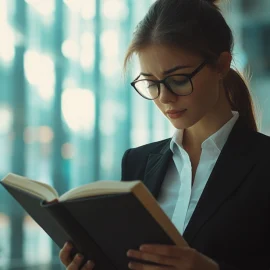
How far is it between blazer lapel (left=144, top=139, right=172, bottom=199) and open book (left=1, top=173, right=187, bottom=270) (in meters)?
0.25

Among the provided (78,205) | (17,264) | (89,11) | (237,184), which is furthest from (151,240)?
(89,11)

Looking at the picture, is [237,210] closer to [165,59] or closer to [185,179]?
[185,179]

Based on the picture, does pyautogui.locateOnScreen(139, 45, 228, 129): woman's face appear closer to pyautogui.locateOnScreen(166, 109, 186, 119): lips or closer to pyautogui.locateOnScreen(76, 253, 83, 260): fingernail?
pyautogui.locateOnScreen(166, 109, 186, 119): lips

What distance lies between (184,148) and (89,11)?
281 centimetres

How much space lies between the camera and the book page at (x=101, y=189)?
2.55 feet

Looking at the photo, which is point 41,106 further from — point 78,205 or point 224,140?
point 78,205

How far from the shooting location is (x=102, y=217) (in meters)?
0.89

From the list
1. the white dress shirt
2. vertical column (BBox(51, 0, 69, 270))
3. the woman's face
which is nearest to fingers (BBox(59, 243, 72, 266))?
the white dress shirt

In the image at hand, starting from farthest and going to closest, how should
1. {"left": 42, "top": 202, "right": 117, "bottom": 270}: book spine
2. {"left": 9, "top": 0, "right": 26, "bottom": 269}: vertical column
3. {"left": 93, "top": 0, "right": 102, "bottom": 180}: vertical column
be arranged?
1. {"left": 93, "top": 0, "right": 102, "bottom": 180}: vertical column
2. {"left": 9, "top": 0, "right": 26, "bottom": 269}: vertical column
3. {"left": 42, "top": 202, "right": 117, "bottom": 270}: book spine

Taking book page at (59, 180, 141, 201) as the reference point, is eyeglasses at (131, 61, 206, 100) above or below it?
above

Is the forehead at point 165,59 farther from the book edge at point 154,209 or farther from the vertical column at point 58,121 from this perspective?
the vertical column at point 58,121

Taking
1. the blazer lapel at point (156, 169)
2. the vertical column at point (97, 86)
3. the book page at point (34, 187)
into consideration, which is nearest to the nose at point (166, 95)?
the blazer lapel at point (156, 169)

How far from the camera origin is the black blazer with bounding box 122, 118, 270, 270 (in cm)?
103

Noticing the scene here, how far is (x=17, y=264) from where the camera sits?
3170mm
